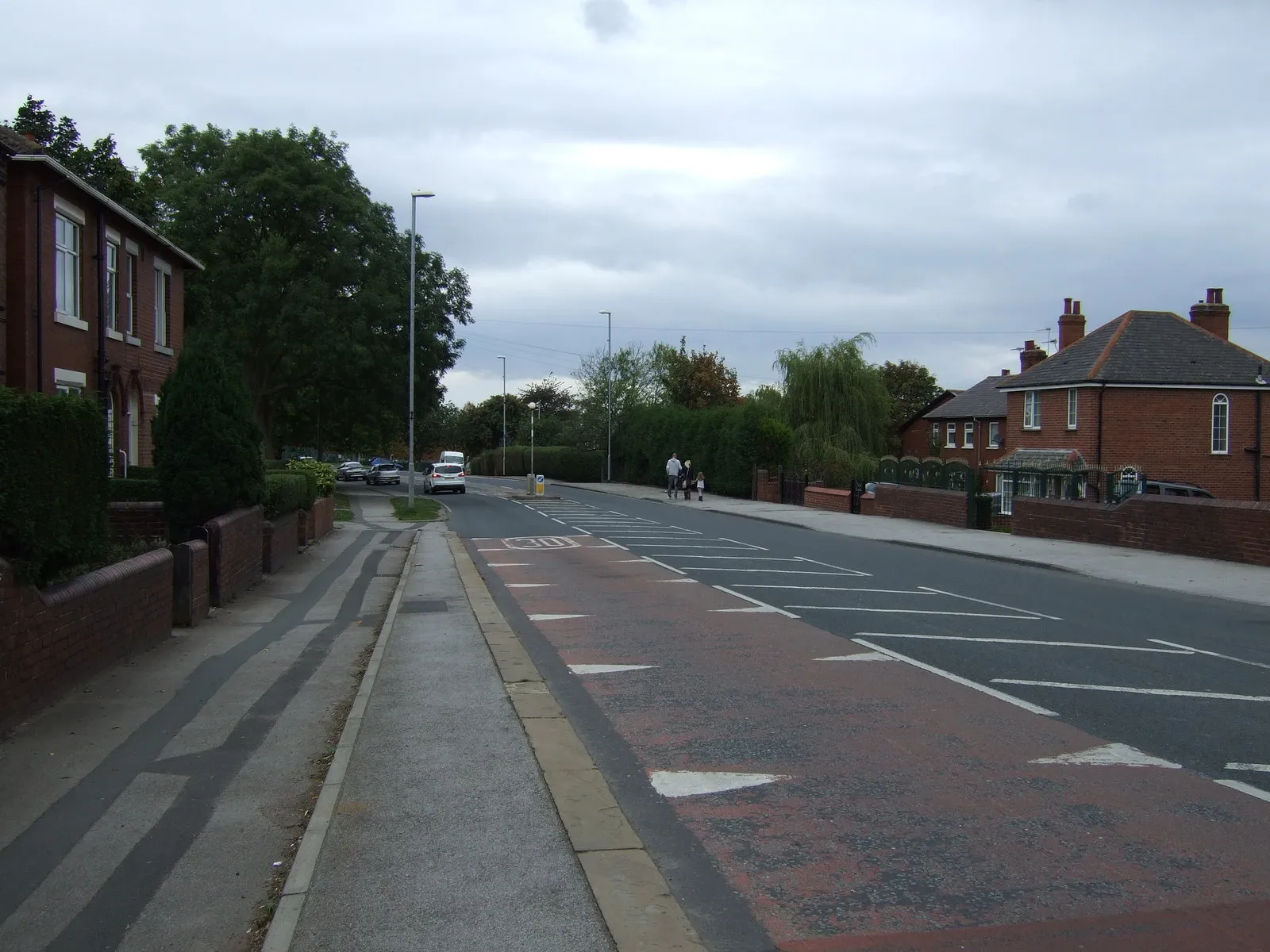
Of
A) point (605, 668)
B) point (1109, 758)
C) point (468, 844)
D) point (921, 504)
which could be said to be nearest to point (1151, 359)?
point (921, 504)

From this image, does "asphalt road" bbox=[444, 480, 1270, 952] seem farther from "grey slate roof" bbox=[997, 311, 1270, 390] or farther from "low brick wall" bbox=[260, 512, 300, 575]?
"grey slate roof" bbox=[997, 311, 1270, 390]

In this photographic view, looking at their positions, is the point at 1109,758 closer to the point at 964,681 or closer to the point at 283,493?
the point at 964,681

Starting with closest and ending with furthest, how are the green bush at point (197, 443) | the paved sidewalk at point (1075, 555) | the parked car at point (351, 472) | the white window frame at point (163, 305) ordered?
the green bush at point (197, 443) < the paved sidewalk at point (1075, 555) < the white window frame at point (163, 305) < the parked car at point (351, 472)

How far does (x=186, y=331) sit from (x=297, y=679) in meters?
39.4

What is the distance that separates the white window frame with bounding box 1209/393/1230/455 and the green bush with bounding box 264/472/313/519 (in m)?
31.6

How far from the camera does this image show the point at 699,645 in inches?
441

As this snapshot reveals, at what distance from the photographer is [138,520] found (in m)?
17.9

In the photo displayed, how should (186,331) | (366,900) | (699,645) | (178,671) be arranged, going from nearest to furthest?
1. (366,900)
2. (178,671)
3. (699,645)
4. (186,331)

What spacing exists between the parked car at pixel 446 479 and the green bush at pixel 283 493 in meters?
30.9

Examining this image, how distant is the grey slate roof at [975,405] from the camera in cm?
6022

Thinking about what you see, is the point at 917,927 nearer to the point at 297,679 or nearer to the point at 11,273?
the point at 297,679

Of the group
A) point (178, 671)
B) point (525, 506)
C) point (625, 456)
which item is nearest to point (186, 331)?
point (525, 506)

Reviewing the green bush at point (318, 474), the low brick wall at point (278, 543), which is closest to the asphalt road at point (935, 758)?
the low brick wall at point (278, 543)

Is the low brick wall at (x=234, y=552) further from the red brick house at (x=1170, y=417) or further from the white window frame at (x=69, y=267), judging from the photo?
the red brick house at (x=1170, y=417)
